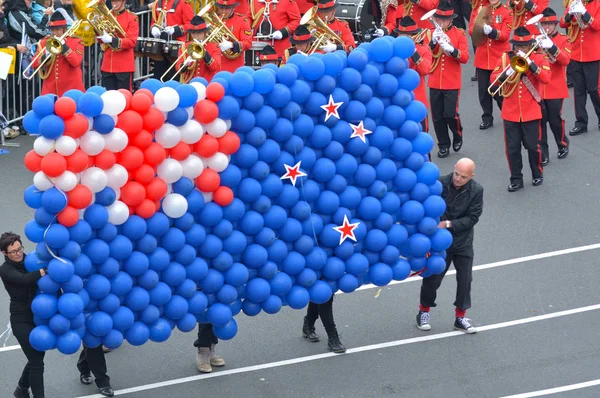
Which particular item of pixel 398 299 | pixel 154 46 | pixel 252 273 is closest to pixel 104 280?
pixel 252 273

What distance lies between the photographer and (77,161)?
29.3ft

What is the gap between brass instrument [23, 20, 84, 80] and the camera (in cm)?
1506

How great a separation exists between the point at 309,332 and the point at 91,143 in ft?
10.7

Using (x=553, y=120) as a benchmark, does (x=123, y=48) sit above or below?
above

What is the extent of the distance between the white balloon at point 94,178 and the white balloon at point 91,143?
13 cm

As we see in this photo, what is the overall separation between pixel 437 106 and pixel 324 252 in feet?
19.1

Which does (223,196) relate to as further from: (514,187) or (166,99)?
(514,187)

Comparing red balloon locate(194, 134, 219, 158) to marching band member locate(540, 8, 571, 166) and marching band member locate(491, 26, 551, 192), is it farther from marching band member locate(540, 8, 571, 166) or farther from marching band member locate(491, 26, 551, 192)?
marching band member locate(540, 8, 571, 166)

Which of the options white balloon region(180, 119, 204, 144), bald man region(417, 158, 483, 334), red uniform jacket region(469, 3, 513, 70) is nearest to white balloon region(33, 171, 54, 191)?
white balloon region(180, 119, 204, 144)

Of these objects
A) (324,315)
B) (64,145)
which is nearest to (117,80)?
(324,315)

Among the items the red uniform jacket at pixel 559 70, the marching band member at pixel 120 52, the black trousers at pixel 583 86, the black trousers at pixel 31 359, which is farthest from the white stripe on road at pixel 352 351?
the marching band member at pixel 120 52

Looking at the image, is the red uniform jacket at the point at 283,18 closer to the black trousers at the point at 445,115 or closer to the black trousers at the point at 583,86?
the black trousers at the point at 445,115

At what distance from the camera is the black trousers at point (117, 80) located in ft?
53.4

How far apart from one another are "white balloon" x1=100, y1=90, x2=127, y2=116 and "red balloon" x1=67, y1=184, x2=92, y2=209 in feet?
2.01
